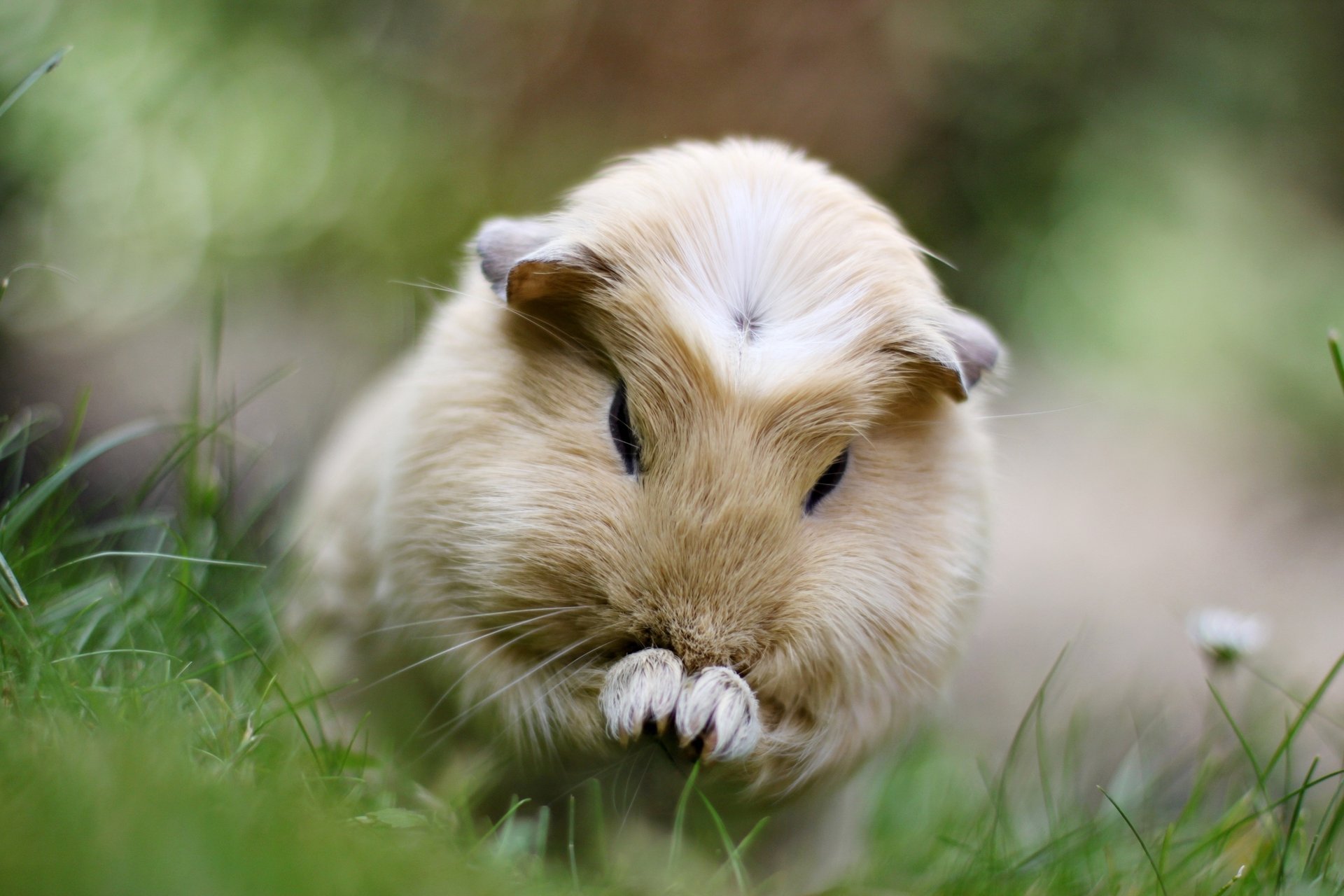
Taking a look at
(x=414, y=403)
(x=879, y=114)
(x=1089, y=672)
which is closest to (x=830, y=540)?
(x=414, y=403)

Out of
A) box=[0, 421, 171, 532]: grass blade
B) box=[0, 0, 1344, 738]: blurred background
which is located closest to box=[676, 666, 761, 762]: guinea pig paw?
box=[0, 421, 171, 532]: grass blade

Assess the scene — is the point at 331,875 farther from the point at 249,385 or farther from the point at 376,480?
the point at 249,385

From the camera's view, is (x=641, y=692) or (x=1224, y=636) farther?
(x=1224, y=636)

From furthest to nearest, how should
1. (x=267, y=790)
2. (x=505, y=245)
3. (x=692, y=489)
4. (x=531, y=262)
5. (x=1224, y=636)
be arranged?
(x=1224, y=636) → (x=505, y=245) → (x=531, y=262) → (x=692, y=489) → (x=267, y=790)

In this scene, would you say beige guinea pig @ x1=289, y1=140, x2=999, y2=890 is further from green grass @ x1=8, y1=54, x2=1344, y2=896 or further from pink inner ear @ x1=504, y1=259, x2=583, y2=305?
green grass @ x1=8, y1=54, x2=1344, y2=896

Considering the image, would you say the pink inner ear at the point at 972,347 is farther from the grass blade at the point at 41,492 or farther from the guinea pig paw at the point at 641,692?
the grass blade at the point at 41,492

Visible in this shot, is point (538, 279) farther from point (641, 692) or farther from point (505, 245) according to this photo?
point (641, 692)

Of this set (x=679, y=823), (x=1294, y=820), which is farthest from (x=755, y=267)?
(x=1294, y=820)
